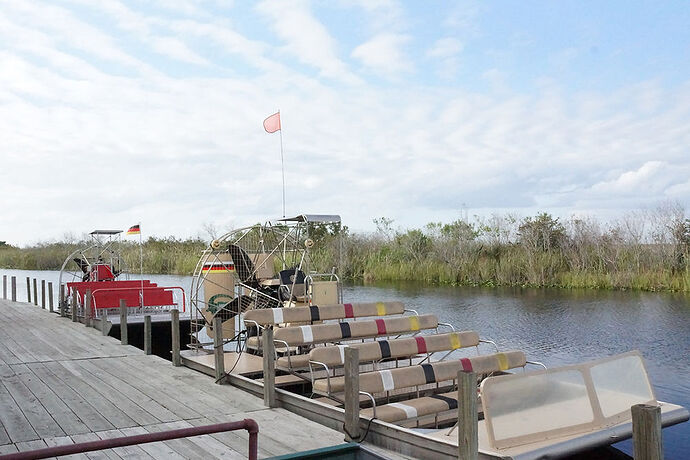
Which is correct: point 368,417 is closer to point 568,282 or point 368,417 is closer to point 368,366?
point 368,366

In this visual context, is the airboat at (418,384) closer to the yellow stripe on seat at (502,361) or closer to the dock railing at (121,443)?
the yellow stripe on seat at (502,361)

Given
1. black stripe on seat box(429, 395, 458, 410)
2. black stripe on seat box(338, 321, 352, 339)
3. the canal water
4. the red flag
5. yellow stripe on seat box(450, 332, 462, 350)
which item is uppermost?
the red flag

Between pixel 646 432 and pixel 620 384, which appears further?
pixel 620 384

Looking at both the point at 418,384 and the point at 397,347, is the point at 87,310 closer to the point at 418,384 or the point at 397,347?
the point at 397,347

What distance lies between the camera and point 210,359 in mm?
9367

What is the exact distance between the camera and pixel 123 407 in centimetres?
707

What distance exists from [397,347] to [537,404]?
2259 millimetres

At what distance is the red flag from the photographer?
1262 centimetres

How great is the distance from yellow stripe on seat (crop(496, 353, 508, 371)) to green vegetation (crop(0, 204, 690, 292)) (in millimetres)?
17767

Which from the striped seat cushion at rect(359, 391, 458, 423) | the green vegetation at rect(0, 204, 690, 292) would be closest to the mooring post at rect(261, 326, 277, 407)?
the striped seat cushion at rect(359, 391, 458, 423)

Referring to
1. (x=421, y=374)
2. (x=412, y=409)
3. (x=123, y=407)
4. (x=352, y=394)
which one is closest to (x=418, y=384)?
(x=421, y=374)

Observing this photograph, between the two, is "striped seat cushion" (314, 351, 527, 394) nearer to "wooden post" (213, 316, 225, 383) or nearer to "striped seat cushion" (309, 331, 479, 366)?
"striped seat cushion" (309, 331, 479, 366)

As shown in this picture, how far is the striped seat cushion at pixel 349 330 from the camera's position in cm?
781

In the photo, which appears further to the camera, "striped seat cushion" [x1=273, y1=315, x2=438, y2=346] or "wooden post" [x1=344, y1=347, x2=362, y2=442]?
"striped seat cushion" [x1=273, y1=315, x2=438, y2=346]
